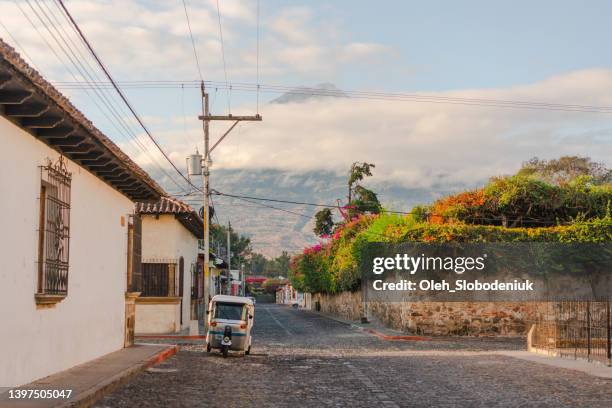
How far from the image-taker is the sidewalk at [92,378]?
444 inches

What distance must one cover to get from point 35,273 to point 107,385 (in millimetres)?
2199

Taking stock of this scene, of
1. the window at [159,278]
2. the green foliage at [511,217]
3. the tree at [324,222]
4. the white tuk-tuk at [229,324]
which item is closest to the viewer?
the white tuk-tuk at [229,324]

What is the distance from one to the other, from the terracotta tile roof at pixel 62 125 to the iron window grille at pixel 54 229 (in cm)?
54

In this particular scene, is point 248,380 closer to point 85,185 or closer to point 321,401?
point 321,401

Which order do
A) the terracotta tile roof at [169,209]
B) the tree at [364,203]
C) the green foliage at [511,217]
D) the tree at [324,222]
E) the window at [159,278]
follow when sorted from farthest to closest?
the tree at [324,222] → the tree at [364,203] → the green foliage at [511,217] → the window at [159,278] → the terracotta tile roof at [169,209]

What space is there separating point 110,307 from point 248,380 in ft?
20.3

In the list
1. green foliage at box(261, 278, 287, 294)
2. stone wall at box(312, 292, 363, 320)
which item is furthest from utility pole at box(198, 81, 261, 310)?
green foliage at box(261, 278, 287, 294)

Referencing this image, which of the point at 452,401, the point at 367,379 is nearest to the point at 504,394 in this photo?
the point at 452,401

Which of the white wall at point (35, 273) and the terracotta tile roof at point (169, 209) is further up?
the terracotta tile roof at point (169, 209)

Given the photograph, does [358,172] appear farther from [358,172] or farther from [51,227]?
[51,227]

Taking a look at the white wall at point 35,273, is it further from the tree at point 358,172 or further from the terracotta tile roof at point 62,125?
the tree at point 358,172

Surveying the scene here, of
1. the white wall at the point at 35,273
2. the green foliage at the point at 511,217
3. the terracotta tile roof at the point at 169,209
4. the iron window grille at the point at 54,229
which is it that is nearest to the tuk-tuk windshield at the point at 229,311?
the white wall at the point at 35,273

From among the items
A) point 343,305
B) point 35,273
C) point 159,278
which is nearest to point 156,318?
point 159,278

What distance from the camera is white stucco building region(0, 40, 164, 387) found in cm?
1199
